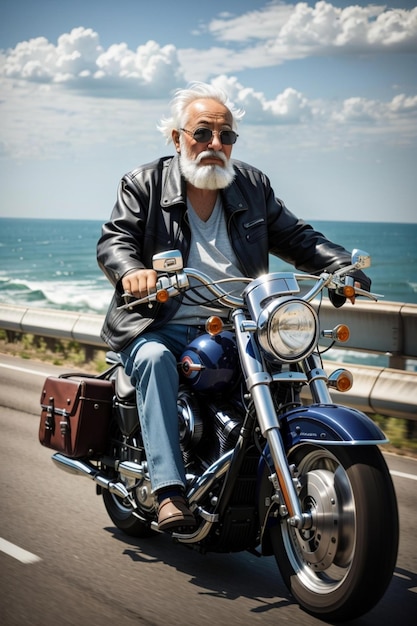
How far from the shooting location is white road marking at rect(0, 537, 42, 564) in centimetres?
447

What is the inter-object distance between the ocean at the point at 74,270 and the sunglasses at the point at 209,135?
32.0 metres

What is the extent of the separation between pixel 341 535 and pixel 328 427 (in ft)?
1.36

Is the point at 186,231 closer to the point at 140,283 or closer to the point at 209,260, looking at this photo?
the point at 209,260

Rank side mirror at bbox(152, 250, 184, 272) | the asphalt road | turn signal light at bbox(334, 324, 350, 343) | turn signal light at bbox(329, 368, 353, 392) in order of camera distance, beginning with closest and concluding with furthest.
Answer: side mirror at bbox(152, 250, 184, 272)
the asphalt road
turn signal light at bbox(329, 368, 353, 392)
turn signal light at bbox(334, 324, 350, 343)

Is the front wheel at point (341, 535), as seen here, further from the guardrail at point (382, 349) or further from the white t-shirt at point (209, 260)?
the guardrail at point (382, 349)

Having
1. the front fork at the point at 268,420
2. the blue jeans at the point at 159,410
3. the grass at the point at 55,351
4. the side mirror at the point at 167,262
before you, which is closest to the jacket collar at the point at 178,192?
the blue jeans at the point at 159,410

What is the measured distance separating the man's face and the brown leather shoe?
151 centimetres

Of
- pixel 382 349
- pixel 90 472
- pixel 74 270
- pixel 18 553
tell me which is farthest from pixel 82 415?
pixel 74 270

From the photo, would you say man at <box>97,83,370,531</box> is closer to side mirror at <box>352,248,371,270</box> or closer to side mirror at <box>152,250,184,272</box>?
side mirror at <box>352,248,371,270</box>

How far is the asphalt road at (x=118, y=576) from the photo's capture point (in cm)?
381

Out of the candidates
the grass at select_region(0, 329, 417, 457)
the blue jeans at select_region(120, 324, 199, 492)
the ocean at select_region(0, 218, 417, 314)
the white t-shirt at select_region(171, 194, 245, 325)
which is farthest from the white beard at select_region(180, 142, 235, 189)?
the ocean at select_region(0, 218, 417, 314)

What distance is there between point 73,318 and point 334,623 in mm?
8116

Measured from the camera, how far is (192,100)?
4.64m

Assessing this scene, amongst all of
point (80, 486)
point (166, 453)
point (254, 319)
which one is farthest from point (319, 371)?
point (80, 486)
